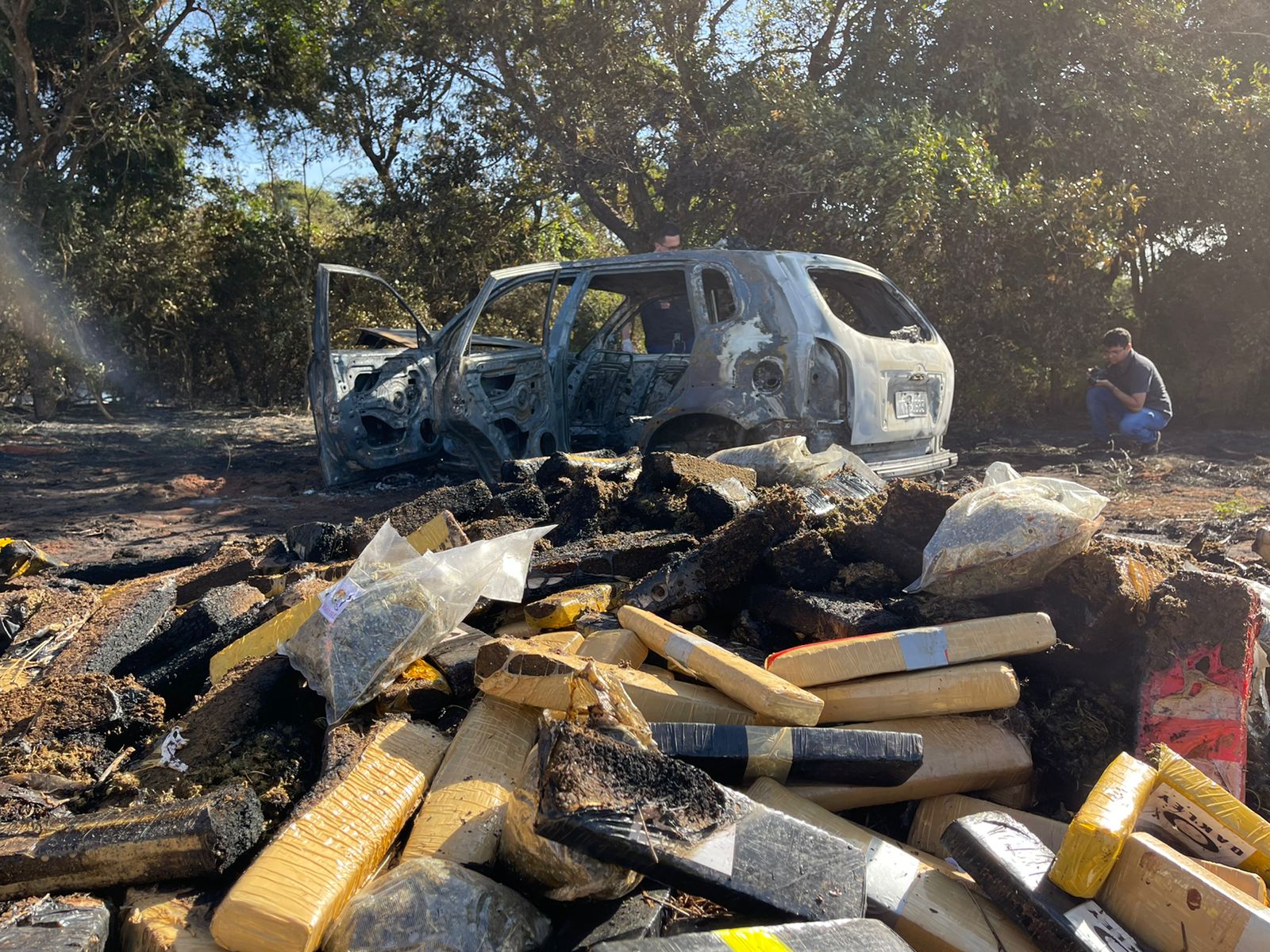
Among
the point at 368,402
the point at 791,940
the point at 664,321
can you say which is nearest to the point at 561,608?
the point at 791,940

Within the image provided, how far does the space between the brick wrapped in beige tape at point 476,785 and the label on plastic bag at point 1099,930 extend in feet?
3.79

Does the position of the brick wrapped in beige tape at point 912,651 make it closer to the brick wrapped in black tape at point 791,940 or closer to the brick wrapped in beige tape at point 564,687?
the brick wrapped in beige tape at point 564,687

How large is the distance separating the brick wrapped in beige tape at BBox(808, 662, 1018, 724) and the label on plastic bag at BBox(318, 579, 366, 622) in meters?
1.30

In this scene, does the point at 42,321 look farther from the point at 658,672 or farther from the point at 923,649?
the point at 923,649

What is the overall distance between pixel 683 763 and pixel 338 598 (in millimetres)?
1170

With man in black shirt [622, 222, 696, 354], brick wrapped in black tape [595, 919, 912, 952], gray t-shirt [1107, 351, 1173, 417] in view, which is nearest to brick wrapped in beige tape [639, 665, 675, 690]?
brick wrapped in black tape [595, 919, 912, 952]

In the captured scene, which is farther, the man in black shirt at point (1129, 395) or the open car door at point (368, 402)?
the man in black shirt at point (1129, 395)

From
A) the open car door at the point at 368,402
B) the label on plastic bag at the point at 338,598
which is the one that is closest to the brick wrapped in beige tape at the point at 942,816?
the label on plastic bag at the point at 338,598

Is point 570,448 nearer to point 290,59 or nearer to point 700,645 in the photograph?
point 700,645

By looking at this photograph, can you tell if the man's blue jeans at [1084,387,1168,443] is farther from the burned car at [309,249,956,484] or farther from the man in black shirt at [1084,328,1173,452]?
the burned car at [309,249,956,484]

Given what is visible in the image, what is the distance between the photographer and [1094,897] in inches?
72.7

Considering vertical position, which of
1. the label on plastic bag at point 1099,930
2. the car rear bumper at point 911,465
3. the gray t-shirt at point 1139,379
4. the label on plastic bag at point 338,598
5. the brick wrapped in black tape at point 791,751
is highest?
the gray t-shirt at point 1139,379

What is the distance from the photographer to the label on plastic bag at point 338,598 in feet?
8.20

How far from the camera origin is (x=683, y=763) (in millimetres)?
1831
